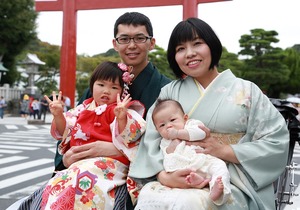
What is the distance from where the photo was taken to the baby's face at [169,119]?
177 centimetres

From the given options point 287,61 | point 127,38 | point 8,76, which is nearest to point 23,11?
point 8,76

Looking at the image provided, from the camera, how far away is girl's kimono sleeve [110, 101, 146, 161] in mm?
1937

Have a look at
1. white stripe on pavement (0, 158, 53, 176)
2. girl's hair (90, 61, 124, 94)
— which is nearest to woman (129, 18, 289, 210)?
girl's hair (90, 61, 124, 94)

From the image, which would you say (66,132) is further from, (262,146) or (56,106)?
(262,146)

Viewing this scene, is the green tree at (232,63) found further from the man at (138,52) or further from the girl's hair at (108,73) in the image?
the girl's hair at (108,73)

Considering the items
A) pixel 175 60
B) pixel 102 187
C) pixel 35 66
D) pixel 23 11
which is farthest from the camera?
pixel 35 66

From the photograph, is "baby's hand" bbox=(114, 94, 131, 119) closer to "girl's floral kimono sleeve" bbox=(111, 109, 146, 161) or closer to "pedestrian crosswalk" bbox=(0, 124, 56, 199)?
"girl's floral kimono sleeve" bbox=(111, 109, 146, 161)

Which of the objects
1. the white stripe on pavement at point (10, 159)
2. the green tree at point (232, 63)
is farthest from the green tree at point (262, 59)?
the white stripe on pavement at point (10, 159)

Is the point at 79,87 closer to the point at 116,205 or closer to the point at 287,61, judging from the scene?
the point at 287,61

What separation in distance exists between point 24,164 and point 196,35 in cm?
560

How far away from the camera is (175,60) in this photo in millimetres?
2012

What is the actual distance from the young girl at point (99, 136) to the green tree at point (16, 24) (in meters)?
21.3

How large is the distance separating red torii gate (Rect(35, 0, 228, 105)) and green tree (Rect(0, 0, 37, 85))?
10776 mm

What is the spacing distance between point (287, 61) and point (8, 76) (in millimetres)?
25093
